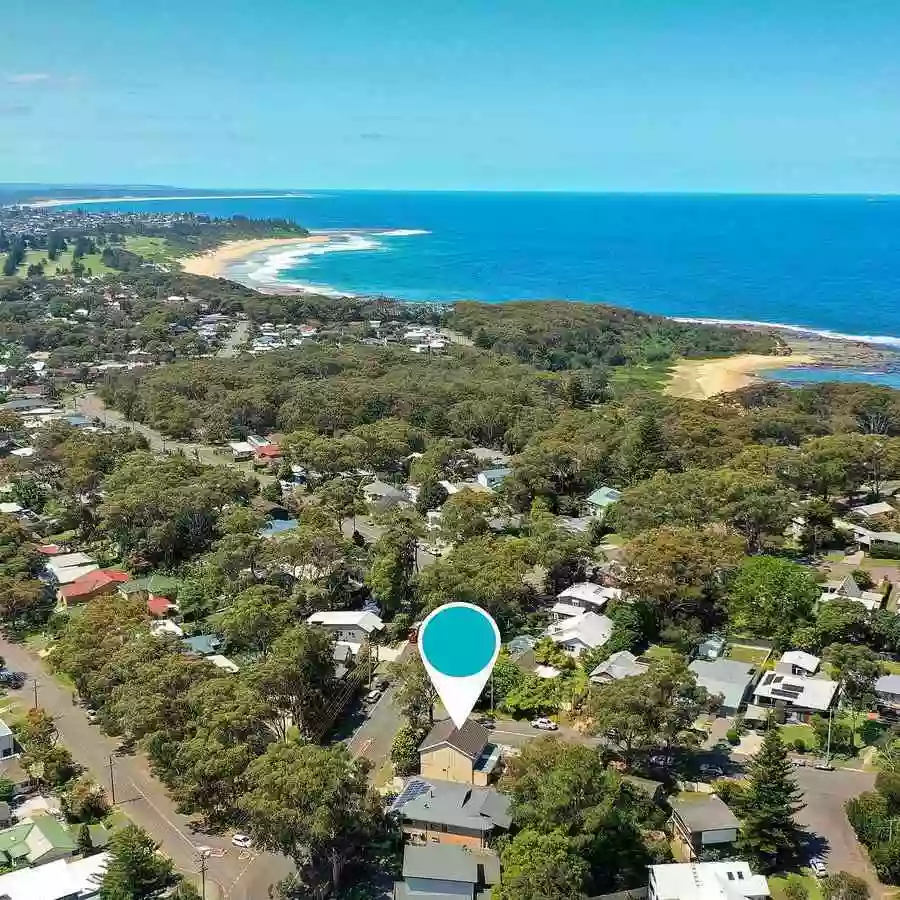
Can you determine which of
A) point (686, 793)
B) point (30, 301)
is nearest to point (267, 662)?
point (686, 793)

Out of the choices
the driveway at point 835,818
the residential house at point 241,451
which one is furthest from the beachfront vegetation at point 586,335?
the driveway at point 835,818

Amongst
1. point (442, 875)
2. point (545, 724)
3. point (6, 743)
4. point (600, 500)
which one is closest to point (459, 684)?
point (442, 875)

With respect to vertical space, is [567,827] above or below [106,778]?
above

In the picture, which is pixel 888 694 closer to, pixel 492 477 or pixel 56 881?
pixel 56 881

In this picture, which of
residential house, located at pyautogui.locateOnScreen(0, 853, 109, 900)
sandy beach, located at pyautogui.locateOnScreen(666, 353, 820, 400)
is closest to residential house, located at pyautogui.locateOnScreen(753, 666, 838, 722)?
residential house, located at pyautogui.locateOnScreen(0, 853, 109, 900)

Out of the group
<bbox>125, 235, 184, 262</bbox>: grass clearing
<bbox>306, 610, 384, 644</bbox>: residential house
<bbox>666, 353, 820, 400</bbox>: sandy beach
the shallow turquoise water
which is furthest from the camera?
<bbox>125, 235, 184, 262</bbox>: grass clearing

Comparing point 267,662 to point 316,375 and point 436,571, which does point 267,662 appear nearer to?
point 436,571

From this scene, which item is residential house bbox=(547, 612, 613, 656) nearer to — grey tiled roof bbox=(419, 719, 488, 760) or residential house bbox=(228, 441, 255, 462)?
grey tiled roof bbox=(419, 719, 488, 760)
